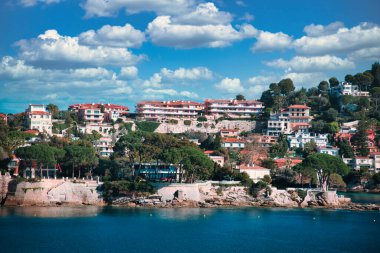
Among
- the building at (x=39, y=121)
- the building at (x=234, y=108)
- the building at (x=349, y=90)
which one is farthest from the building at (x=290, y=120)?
the building at (x=39, y=121)

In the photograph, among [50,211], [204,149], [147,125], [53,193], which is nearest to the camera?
[50,211]

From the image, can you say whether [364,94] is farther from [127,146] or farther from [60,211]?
[60,211]

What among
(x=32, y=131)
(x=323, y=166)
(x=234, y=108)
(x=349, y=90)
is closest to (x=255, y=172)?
(x=323, y=166)

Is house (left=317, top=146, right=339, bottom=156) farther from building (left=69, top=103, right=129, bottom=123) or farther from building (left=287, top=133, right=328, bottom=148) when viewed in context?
building (left=69, top=103, right=129, bottom=123)

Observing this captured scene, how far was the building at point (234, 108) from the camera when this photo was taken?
3698 inches

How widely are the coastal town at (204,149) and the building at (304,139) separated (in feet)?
0.45

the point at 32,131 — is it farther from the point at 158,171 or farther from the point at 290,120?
the point at 290,120

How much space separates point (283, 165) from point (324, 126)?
1701 cm

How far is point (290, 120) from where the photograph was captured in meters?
87.5

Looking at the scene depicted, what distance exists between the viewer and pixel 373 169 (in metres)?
73.6

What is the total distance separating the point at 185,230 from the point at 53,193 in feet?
50.0

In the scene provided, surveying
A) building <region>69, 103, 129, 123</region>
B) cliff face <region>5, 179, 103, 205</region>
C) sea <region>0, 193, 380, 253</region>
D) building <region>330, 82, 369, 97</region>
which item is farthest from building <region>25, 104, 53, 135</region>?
building <region>330, 82, 369, 97</region>

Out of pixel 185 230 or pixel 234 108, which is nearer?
pixel 185 230

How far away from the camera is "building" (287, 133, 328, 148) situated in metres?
80.7
